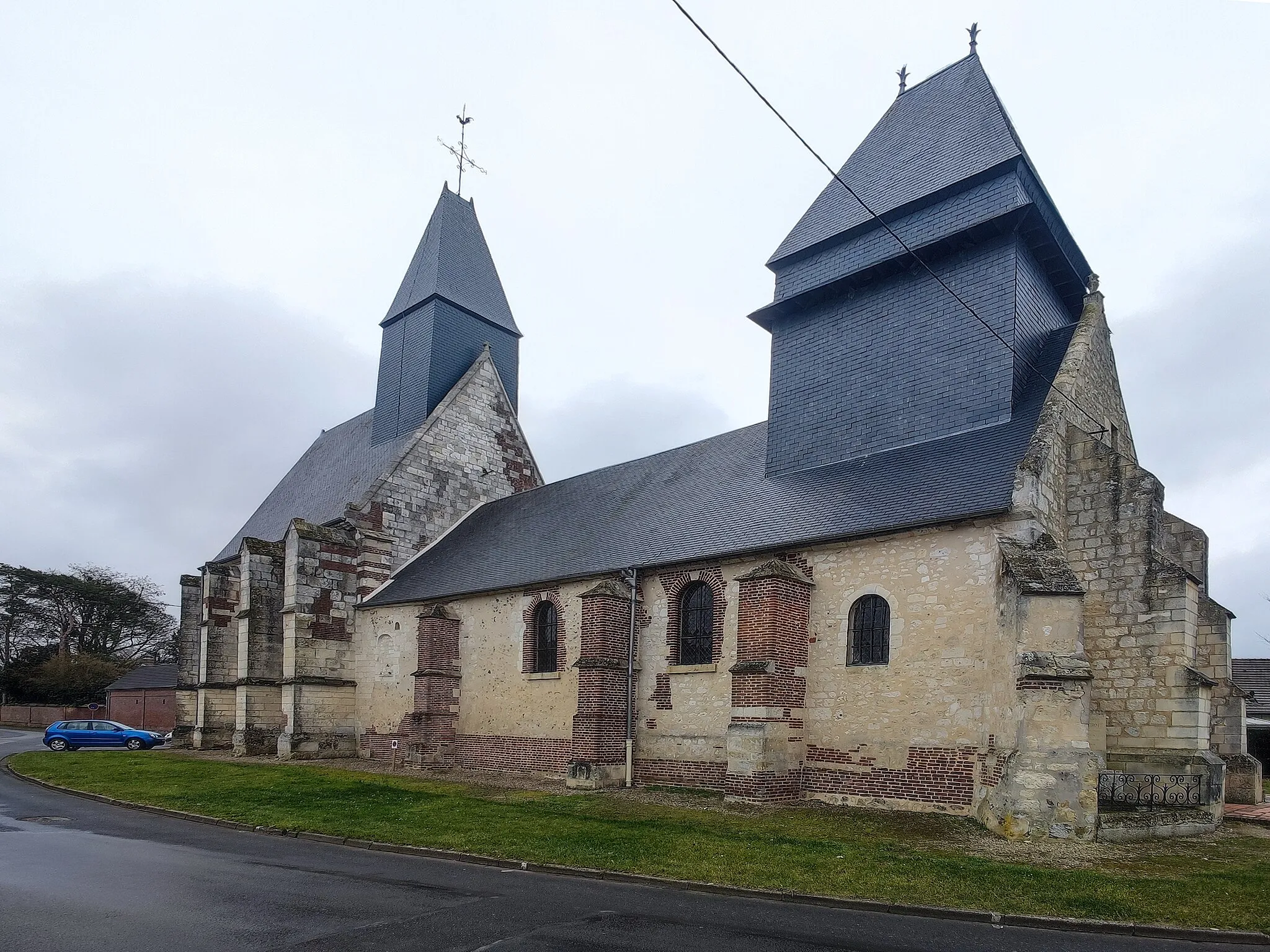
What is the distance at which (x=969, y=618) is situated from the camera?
12367 millimetres

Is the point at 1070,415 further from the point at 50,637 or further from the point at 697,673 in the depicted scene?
the point at 50,637

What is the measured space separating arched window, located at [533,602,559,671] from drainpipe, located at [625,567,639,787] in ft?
6.67

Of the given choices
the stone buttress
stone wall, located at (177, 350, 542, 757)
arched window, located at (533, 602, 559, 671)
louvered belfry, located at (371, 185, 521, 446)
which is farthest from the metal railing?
louvered belfry, located at (371, 185, 521, 446)

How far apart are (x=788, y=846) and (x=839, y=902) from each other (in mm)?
2355

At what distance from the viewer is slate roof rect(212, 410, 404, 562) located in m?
26.3

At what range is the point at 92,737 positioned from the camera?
88.9ft

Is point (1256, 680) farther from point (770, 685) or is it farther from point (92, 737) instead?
point (92, 737)

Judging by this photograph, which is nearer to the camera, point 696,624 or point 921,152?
point 696,624

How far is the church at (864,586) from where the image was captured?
1221 centimetres

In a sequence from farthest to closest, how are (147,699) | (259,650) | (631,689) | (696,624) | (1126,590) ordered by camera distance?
(147,699) < (259,650) < (631,689) < (696,624) < (1126,590)

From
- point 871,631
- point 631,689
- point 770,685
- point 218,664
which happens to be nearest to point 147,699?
point 218,664

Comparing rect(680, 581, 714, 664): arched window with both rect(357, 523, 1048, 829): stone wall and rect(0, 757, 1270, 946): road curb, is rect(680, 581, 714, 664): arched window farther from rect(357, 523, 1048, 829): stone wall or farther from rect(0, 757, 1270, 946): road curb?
rect(0, 757, 1270, 946): road curb

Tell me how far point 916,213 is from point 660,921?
47.5ft

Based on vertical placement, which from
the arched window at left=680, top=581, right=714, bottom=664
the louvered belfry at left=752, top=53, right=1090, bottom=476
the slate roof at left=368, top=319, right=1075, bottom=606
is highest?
the louvered belfry at left=752, top=53, right=1090, bottom=476
